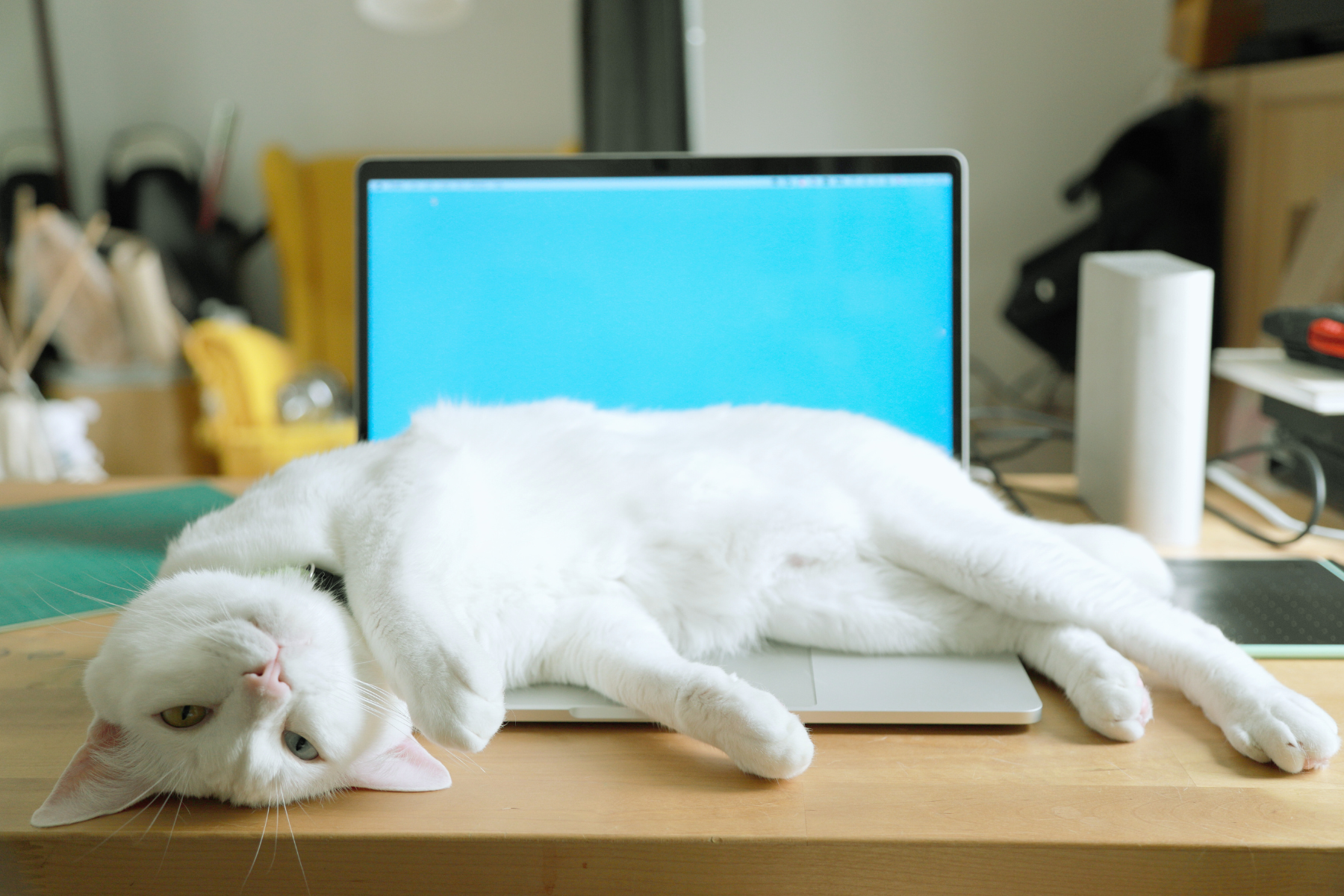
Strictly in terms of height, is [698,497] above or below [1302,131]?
below

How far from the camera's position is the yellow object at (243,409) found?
2.54m

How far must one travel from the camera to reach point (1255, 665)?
63cm

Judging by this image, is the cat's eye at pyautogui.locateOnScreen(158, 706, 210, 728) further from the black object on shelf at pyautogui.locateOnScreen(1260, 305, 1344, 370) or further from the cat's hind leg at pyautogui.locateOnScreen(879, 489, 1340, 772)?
the black object on shelf at pyautogui.locateOnScreen(1260, 305, 1344, 370)

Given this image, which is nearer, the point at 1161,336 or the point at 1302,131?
the point at 1161,336

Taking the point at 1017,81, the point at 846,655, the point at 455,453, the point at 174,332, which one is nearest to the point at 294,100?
the point at 174,332

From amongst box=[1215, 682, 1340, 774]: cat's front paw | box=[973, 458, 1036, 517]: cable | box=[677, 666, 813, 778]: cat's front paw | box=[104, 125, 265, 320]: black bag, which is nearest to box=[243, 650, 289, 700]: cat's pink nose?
box=[677, 666, 813, 778]: cat's front paw

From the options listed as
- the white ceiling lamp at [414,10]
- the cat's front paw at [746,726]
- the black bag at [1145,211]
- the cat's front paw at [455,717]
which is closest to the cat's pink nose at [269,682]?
the cat's front paw at [455,717]

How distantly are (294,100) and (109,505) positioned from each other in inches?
105

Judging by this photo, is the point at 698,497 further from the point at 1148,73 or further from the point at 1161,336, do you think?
the point at 1148,73

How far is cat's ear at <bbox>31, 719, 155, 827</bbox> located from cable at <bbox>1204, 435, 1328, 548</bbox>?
105cm

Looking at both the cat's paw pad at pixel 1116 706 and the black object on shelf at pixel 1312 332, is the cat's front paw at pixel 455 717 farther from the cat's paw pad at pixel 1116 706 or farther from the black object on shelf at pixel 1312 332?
the black object on shelf at pixel 1312 332

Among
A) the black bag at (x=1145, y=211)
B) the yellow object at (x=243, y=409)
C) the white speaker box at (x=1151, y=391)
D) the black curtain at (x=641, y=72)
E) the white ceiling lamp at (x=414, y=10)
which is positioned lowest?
the yellow object at (x=243, y=409)

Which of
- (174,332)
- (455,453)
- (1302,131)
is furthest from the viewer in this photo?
(174,332)

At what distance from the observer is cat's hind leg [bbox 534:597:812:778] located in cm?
55
